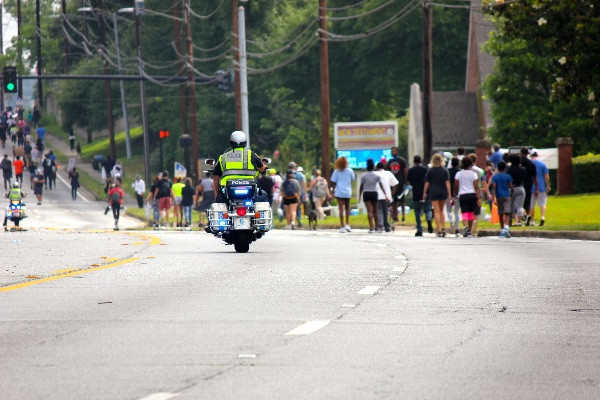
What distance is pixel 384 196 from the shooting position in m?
Answer: 35.5

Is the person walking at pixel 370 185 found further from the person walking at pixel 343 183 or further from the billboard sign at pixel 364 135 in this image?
the billboard sign at pixel 364 135

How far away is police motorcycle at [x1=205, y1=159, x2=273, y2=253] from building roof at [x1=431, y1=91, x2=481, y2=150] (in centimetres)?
4977

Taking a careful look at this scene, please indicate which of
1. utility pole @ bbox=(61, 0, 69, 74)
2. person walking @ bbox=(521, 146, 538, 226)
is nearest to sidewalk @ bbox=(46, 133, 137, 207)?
utility pole @ bbox=(61, 0, 69, 74)

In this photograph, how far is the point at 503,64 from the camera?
58281 mm

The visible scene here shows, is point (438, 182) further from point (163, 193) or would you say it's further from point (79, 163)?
point (79, 163)

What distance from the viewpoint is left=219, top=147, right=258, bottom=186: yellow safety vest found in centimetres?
2362

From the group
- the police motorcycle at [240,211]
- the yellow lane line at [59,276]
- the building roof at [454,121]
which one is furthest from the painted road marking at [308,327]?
the building roof at [454,121]

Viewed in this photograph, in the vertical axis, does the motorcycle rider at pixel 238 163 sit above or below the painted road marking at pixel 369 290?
above

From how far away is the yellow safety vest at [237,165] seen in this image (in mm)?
Result: 23625

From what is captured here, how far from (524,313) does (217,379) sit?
495 centimetres

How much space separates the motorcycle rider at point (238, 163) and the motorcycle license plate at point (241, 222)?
456 millimetres

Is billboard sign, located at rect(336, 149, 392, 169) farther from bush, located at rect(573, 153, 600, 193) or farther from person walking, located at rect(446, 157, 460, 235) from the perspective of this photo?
person walking, located at rect(446, 157, 460, 235)

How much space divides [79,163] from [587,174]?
57.2m

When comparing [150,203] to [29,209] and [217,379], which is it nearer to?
[29,209]
